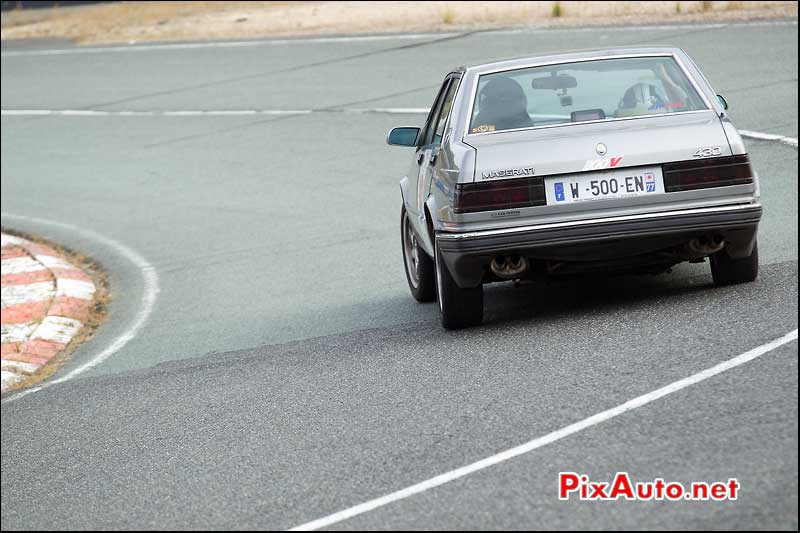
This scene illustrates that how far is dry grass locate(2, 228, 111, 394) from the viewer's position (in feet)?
32.5

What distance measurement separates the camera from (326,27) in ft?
102

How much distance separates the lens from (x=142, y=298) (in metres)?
12.3

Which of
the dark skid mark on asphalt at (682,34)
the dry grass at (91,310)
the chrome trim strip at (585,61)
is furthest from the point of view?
the dark skid mark on asphalt at (682,34)

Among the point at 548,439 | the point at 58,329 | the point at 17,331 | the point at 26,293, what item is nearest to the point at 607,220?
the point at 548,439

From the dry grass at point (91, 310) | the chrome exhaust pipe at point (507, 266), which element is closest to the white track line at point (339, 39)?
the dry grass at point (91, 310)

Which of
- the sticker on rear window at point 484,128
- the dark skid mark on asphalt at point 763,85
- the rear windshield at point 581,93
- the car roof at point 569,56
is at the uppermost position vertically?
the car roof at point 569,56

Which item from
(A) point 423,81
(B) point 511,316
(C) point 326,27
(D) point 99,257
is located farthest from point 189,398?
(C) point 326,27

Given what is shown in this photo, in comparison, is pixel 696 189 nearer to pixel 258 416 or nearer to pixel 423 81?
pixel 258 416

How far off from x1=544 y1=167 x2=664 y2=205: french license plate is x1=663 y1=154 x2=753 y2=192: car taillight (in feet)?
0.19

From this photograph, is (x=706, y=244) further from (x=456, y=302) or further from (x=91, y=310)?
(x=91, y=310)

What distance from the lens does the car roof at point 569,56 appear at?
314 inches

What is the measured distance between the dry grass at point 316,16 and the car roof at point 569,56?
48.0 ft

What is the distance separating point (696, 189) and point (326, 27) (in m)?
24.8

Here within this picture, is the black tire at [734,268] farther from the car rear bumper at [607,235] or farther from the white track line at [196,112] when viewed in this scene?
the white track line at [196,112]
